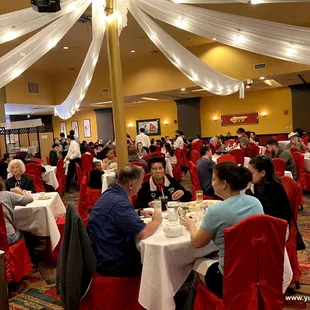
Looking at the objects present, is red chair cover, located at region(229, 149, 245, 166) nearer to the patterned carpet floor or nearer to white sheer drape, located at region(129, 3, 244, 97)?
white sheer drape, located at region(129, 3, 244, 97)

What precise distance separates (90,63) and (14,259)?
9.73 ft

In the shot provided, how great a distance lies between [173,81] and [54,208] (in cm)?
860

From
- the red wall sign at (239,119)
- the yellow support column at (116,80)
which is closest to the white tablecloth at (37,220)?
the yellow support column at (116,80)

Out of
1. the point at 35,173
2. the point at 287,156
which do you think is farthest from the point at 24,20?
the point at 287,156

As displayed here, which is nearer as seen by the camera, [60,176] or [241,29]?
[241,29]

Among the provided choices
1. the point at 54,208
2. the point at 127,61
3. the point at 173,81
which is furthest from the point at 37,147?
the point at 54,208

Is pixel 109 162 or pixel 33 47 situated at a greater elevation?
pixel 33 47

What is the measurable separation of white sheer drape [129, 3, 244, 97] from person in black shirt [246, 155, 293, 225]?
228 cm

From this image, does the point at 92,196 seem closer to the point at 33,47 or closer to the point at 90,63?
the point at 90,63

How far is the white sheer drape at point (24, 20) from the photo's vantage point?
3619mm

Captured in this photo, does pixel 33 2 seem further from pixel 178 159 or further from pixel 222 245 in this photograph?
pixel 178 159

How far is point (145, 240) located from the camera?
92.8 inches

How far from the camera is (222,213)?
6.64ft

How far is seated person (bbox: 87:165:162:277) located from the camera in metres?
2.39
